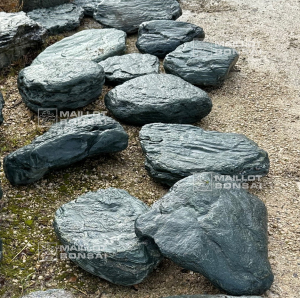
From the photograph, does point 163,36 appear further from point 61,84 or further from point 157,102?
point 61,84

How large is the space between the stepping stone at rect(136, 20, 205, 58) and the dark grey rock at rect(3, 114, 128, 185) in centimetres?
226

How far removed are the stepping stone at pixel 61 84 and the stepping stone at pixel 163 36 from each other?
4.71ft

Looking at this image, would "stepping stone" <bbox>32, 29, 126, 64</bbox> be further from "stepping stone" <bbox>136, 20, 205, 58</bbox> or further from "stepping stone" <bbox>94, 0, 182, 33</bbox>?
"stepping stone" <bbox>94, 0, 182, 33</bbox>

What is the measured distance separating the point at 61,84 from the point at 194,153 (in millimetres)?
1547

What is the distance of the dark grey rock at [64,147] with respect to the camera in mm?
3775

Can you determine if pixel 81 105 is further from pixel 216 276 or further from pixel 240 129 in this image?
pixel 216 276

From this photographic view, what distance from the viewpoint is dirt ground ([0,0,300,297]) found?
3.14m

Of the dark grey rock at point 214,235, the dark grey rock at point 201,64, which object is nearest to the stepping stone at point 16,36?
the dark grey rock at point 201,64

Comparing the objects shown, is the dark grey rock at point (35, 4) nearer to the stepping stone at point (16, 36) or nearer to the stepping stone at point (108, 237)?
the stepping stone at point (16, 36)

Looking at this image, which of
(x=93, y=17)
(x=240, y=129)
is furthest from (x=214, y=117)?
(x=93, y=17)

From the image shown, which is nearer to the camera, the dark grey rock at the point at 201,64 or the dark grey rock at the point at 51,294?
the dark grey rock at the point at 51,294

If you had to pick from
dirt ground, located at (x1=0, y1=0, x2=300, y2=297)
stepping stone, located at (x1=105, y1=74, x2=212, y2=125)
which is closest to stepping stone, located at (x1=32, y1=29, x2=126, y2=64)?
dirt ground, located at (x1=0, y1=0, x2=300, y2=297)

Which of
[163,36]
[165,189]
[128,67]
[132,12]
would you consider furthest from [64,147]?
[132,12]

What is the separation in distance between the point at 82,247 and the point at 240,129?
7.86 feet
